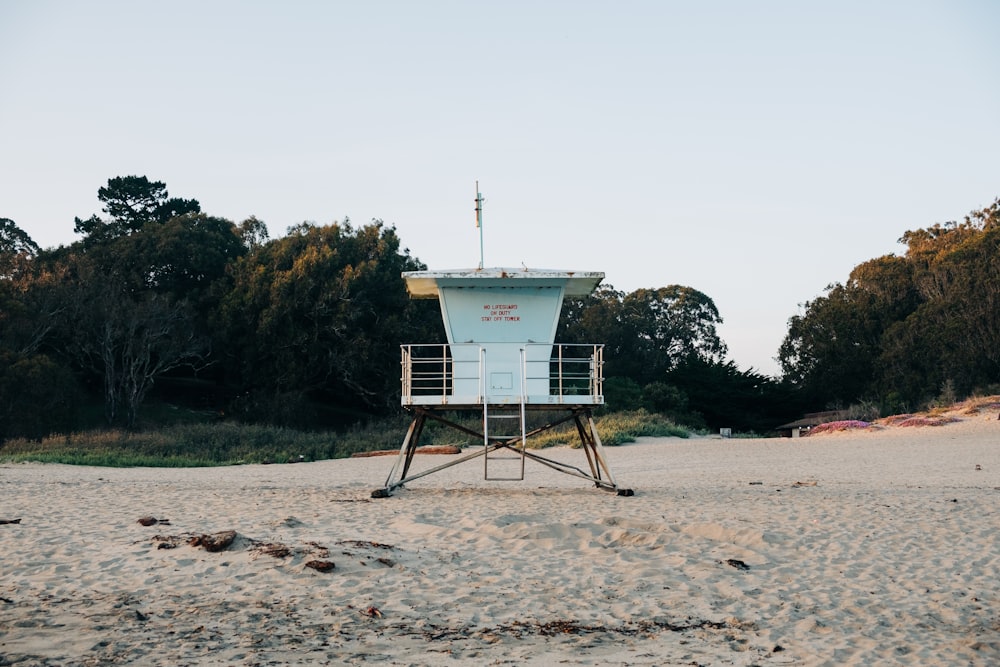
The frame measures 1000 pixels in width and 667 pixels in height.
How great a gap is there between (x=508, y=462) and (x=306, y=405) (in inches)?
712

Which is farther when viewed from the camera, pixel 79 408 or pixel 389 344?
pixel 389 344

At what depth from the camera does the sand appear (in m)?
7.88

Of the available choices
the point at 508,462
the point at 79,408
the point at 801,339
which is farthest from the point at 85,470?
the point at 801,339

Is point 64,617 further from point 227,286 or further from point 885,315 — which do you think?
point 885,315

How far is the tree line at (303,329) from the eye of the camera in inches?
1569

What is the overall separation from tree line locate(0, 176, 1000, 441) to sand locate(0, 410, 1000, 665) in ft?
78.3

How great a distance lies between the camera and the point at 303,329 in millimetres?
43312

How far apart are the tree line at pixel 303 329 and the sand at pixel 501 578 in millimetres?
23866

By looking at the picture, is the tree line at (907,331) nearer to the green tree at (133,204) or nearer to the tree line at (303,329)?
the tree line at (303,329)

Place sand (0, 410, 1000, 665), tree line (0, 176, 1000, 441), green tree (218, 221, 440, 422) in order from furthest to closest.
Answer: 1. green tree (218, 221, 440, 422)
2. tree line (0, 176, 1000, 441)
3. sand (0, 410, 1000, 665)

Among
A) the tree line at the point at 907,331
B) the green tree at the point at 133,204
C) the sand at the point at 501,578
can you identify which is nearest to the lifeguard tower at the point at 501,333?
the sand at the point at 501,578

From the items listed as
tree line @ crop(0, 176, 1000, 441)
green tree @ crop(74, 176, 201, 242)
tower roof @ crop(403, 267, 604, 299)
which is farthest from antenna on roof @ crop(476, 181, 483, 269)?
green tree @ crop(74, 176, 201, 242)

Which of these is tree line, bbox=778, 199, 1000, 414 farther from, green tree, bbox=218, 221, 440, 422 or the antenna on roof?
the antenna on roof

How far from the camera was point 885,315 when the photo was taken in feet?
164
